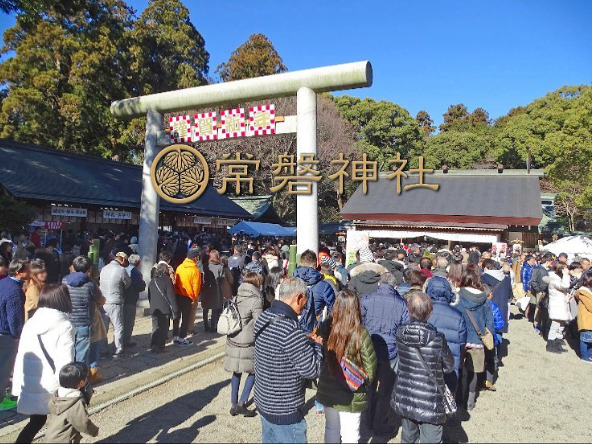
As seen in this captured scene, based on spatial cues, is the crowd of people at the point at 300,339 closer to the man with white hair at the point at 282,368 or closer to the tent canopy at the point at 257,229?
the man with white hair at the point at 282,368

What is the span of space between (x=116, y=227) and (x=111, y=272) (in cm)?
1259

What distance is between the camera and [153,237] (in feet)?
33.7

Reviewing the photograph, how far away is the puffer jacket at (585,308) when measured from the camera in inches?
260

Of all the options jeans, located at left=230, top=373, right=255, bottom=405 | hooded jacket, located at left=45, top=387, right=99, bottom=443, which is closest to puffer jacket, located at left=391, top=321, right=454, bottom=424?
jeans, located at left=230, top=373, right=255, bottom=405

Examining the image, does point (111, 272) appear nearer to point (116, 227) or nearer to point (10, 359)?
point (10, 359)

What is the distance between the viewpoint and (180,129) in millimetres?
10023

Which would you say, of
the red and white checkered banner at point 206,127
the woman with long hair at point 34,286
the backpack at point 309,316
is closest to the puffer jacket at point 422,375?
the backpack at point 309,316

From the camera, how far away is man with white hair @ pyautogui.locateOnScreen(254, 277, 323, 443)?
274 centimetres

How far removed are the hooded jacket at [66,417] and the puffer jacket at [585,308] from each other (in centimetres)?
722

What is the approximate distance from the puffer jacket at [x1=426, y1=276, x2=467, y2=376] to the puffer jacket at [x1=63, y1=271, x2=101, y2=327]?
12.4 feet

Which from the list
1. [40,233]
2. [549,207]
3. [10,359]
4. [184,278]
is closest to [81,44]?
[40,233]

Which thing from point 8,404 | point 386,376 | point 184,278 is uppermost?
point 184,278

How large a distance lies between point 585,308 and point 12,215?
448 inches

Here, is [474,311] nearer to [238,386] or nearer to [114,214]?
[238,386]
